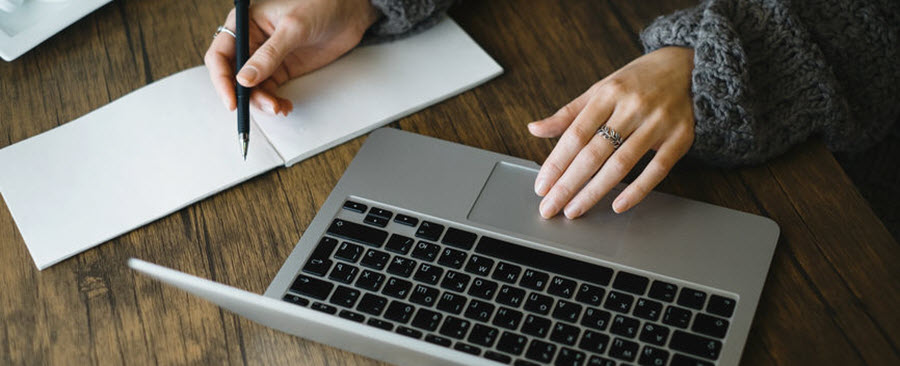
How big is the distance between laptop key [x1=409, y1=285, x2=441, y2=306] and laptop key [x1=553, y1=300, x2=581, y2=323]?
0.32 feet

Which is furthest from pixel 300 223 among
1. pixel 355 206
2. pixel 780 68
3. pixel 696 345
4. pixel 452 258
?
pixel 780 68

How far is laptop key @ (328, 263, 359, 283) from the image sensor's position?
62 centimetres

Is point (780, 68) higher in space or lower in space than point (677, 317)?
higher

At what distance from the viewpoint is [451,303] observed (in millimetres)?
598

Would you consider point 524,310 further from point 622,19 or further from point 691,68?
point 622,19

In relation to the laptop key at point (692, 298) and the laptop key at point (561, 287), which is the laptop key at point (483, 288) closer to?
the laptop key at point (561, 287)

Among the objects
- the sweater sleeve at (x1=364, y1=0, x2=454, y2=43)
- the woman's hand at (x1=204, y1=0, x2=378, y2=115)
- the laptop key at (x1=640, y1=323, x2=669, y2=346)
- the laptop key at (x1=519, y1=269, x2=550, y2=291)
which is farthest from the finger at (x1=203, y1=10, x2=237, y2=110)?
the laptop key at (x1=640, y1=323, x2=669, y2=346)

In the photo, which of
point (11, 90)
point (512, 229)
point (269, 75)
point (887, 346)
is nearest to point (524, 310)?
point (512, 229)

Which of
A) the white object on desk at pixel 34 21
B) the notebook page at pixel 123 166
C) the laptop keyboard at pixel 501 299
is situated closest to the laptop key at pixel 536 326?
Answer: the laptop keyboard at pixel 501 299

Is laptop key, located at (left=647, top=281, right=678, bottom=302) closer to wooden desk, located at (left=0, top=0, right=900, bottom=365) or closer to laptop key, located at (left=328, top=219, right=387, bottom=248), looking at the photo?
wooden desk, located at (left=0, top=0, right=900, bottom=365)

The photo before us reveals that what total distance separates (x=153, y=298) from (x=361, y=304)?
194mm

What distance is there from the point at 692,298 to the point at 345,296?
A: 0.93ft

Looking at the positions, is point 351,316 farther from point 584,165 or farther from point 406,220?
point 584,165

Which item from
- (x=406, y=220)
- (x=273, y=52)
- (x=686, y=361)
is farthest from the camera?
(x=273, y=52)
